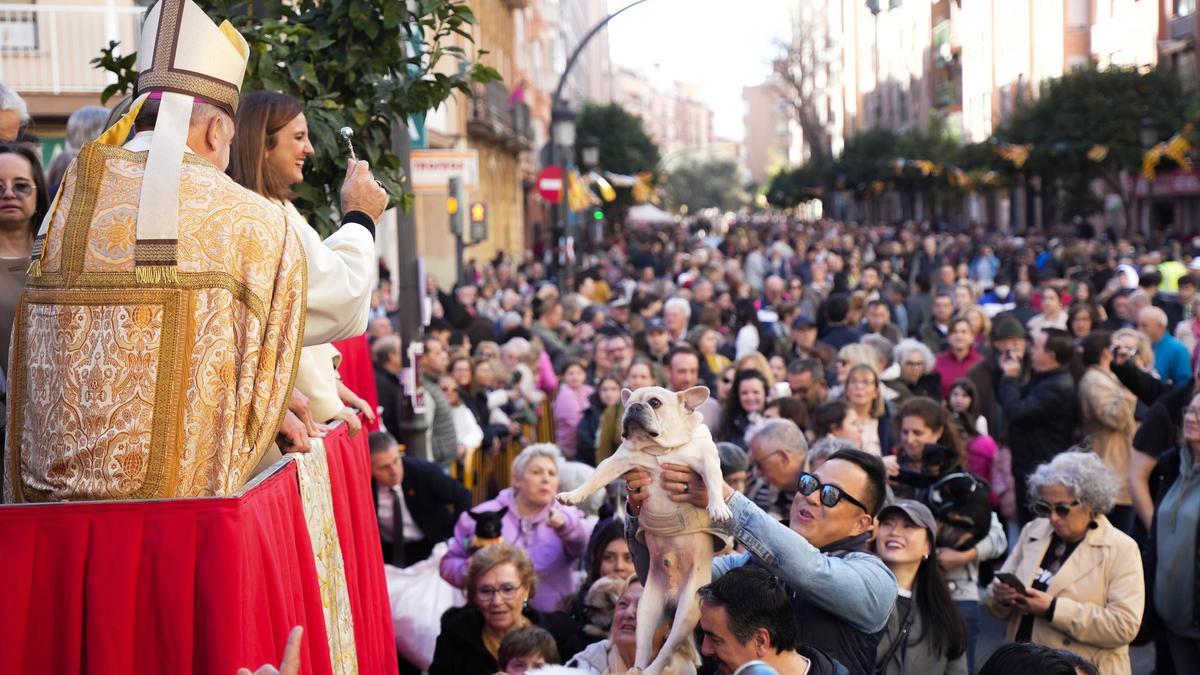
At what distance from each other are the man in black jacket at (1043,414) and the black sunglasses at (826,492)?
17.6 ft

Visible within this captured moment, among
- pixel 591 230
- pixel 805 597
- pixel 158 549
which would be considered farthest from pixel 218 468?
pixel 591 230

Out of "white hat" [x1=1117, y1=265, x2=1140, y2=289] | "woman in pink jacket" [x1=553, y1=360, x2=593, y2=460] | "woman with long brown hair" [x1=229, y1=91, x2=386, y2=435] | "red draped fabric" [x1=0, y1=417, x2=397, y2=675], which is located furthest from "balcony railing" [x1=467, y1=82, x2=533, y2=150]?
Answer: "red draped fabric" [x1=0, y1=417, x2=397, y2=675]

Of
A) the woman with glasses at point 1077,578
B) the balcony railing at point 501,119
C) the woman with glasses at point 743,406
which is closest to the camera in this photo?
the woman with glasses at point 1077,578

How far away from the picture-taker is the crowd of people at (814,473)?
4250 millimetres

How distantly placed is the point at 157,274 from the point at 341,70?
2.92 m

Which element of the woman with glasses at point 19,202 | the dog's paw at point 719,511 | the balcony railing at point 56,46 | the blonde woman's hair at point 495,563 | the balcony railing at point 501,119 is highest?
the balcony railing at point 501,119

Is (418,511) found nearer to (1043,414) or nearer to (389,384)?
(389,384)

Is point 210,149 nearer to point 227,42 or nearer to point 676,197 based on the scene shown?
point 227,42

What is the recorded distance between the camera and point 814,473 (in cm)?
470

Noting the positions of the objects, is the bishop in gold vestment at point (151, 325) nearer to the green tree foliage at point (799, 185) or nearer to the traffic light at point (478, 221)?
the traffic light at point (478, 221)

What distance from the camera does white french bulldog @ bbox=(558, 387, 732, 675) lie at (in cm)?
374

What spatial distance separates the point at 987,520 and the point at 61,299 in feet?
15.1

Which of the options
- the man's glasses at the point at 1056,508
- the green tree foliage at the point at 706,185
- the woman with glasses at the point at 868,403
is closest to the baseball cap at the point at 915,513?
the man's glasses at the point at 1056,508

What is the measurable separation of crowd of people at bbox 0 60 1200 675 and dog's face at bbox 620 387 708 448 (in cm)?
11
